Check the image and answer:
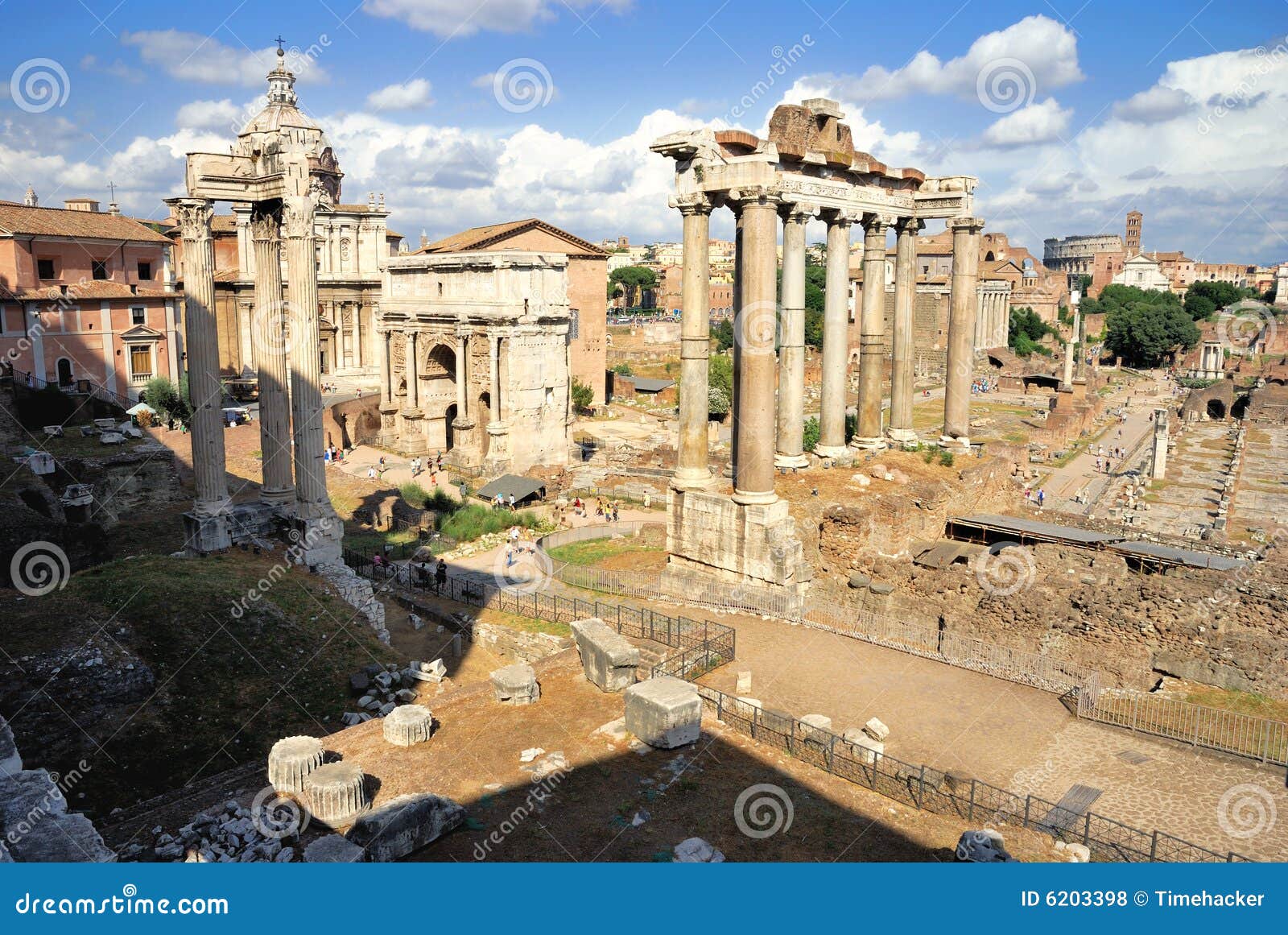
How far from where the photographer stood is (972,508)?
70.5 feet

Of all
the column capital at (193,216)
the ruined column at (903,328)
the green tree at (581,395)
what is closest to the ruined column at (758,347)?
the ruined column at (903,328)

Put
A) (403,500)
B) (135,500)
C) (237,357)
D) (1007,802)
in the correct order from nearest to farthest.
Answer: (1007,802) < (135,500) < (403,500) < (237,357)

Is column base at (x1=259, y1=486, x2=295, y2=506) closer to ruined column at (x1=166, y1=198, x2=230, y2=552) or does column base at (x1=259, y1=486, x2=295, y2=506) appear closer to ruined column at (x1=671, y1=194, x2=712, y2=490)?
ruined column at (x1=166, y1=198, x2=230, y2=552)

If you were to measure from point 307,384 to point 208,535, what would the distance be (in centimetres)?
371

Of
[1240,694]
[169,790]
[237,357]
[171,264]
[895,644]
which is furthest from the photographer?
[237,357]

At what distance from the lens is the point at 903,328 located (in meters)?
23.1

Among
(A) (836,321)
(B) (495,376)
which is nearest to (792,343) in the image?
(A) (836,321)

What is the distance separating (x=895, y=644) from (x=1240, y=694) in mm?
5021

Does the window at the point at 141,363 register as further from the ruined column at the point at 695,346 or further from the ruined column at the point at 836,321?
the ruined column at the point at 836,321

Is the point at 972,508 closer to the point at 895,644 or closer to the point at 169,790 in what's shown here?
the point at 895,644

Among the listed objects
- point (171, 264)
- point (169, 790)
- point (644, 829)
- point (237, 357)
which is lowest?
point (169, 790)

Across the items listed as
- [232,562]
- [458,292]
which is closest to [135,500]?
[232,562]

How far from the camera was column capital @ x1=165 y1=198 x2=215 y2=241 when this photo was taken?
62.2 feet

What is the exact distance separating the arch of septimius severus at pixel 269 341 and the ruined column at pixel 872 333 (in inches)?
484
